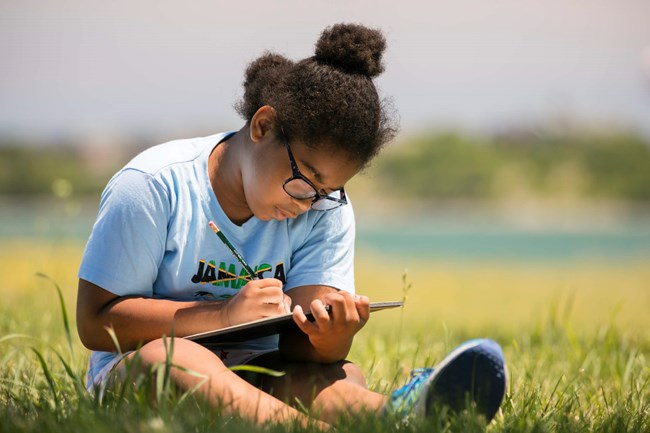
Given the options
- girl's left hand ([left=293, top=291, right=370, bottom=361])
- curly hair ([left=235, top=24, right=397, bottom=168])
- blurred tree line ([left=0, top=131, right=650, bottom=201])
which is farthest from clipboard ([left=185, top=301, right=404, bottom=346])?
blurred tree line ([left=0, top=131, right=650, bottom=201])

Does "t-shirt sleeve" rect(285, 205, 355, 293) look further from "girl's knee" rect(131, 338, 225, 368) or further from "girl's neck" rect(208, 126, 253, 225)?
"girl's knee" rect(131, 338, 225, 368)

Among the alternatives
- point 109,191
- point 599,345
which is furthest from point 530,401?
point 599,345

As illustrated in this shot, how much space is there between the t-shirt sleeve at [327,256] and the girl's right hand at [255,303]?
10.7 inches

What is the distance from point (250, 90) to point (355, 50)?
13.2 inches

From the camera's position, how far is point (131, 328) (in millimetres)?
1925

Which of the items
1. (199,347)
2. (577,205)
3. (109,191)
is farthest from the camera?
(577,205)

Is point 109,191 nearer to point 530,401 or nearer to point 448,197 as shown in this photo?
point 530,401

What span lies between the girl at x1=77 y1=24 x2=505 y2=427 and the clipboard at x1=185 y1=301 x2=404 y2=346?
0.10ft

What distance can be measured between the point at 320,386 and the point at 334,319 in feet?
0.62

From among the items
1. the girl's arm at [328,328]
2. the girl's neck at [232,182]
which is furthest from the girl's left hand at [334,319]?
the girl's neck at [232,182]

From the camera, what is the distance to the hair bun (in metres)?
2.05

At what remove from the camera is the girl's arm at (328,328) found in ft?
6.20

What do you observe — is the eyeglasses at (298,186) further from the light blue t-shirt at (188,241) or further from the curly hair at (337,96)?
the light blue t-shirt at (188,241)

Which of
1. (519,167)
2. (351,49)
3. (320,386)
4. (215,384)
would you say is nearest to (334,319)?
(320,386)
